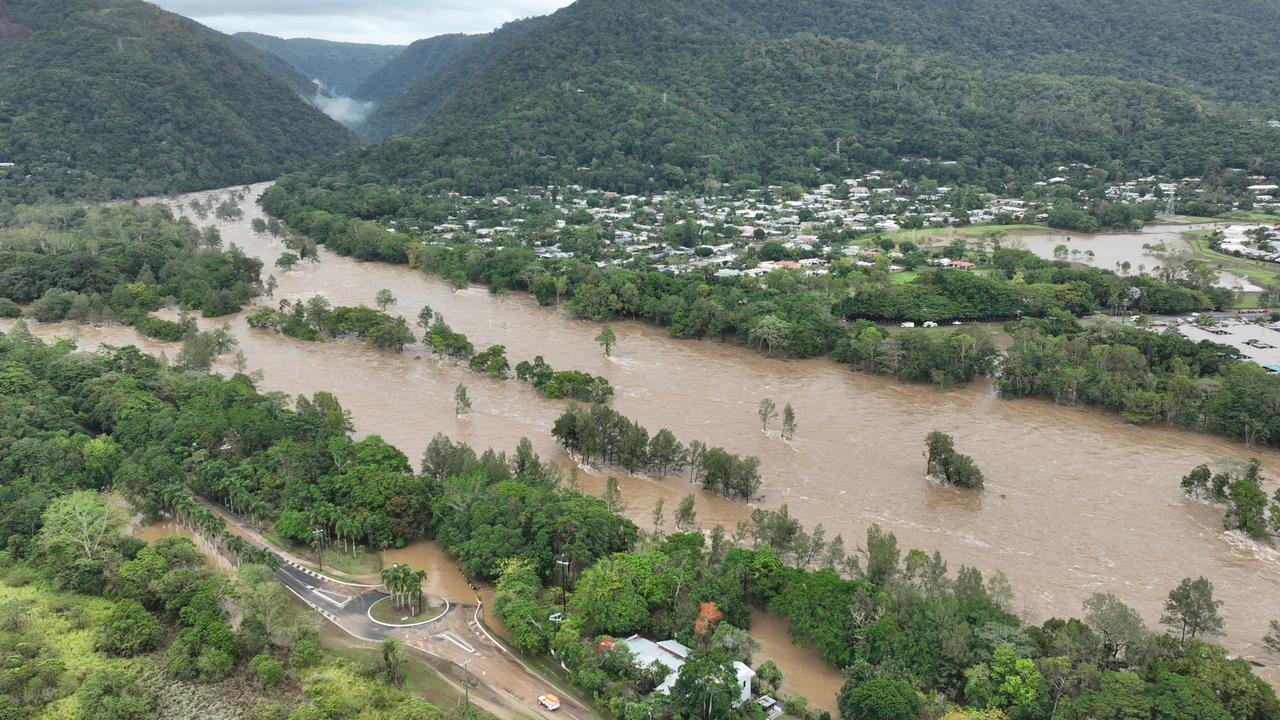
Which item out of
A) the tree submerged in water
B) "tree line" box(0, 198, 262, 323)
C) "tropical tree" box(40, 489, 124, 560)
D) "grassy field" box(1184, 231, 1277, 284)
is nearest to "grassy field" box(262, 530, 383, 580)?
"tropical tree" box(40, 489, 124, 560)

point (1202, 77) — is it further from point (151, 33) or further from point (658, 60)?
point (151, 33)

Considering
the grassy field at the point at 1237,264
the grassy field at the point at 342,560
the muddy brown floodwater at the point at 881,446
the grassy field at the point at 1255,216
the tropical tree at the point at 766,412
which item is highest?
the grassy field at the point at 1255,216

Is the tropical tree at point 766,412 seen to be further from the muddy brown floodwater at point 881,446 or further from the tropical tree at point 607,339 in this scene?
the tropical tree at point 607,339

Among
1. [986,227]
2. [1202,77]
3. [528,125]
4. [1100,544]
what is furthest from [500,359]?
[1202,77]

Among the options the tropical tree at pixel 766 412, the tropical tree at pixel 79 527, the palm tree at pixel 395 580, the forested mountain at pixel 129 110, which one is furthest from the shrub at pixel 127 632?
the forested mountain at pixel 129 110

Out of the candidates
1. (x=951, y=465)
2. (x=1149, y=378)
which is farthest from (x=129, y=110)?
(x=1149, y=378)

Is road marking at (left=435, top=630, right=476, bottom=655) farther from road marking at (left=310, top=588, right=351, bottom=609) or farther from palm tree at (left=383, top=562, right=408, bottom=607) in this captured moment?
road marking at (left=310, top=588, right=351, bottom=609)

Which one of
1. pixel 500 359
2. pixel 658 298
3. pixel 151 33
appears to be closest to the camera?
pixel 500 359
